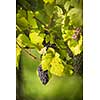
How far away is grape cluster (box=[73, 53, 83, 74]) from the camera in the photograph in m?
1.06

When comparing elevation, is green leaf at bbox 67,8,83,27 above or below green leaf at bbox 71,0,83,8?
below

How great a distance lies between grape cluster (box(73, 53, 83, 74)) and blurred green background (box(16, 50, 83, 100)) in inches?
1.3

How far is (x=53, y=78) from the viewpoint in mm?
1066

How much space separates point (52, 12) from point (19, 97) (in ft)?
1.47

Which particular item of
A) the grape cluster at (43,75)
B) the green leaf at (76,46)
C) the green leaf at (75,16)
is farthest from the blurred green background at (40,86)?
the green leaf at (75,16)

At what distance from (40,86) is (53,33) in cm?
27

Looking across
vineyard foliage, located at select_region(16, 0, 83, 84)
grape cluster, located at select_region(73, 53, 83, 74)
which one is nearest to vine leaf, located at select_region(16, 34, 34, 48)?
vineyard foliage, located at select_region(16, 0, 83, 84)

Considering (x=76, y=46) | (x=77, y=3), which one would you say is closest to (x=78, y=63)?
(x=76, y=46)

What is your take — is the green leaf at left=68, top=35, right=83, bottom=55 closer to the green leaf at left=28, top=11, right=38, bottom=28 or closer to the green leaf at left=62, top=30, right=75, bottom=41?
the green leaf at left=62, top=30, right=75, bottom=41

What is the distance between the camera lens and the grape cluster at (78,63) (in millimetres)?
1061

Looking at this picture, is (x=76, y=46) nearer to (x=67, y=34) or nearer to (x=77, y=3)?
(x=67, y=34)
